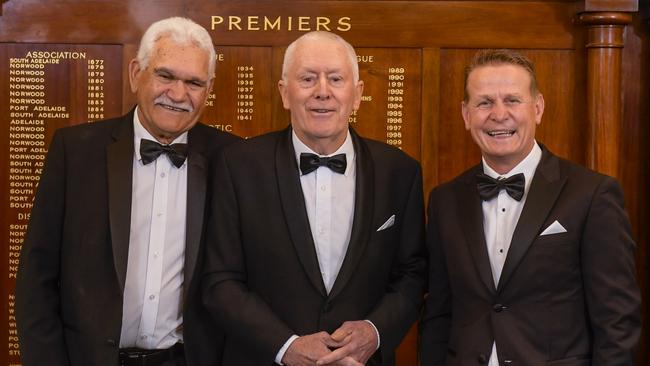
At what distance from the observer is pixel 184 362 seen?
9.76 ft

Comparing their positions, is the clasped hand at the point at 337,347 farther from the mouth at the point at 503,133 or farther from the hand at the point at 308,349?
the mouth at the point at 503,133

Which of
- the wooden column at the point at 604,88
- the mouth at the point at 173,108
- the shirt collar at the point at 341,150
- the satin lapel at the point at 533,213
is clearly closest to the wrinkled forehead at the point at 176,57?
the mouth at the point at 173,108

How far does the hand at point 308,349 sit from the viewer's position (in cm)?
274

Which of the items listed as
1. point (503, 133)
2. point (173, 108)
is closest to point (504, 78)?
point (503, 133)

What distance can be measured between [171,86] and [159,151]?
25 centimetres

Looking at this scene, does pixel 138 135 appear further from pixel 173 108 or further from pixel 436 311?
pixel 436 311

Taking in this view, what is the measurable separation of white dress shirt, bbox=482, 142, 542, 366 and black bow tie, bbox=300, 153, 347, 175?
21.1 inches

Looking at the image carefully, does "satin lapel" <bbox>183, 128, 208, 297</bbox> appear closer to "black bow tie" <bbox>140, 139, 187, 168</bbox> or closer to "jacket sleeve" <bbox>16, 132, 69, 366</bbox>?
"black bow tie" <bbox>140, 139, 187, 168</bbox>

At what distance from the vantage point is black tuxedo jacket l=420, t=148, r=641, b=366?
2.64m

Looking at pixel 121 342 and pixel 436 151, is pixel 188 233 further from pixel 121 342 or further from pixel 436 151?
pixel 436 151

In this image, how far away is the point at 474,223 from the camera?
286 cm

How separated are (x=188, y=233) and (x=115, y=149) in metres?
0.42

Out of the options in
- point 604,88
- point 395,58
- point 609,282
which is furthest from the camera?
point 395,58

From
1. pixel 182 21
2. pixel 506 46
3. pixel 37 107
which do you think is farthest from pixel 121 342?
pixel 506 46
